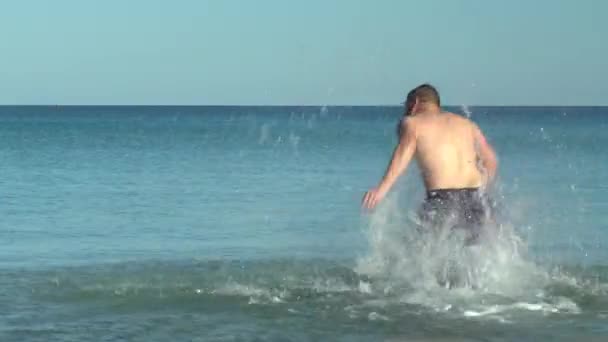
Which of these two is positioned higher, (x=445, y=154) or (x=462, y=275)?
(x=445, y=154)

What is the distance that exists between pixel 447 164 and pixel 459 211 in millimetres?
376

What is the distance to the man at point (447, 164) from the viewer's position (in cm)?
891

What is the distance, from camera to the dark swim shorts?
8883 mm

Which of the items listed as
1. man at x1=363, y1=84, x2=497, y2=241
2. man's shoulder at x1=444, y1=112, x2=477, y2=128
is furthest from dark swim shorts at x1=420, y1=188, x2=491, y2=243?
man's shoulder at x1=444, y1=112, x2=477, y2=128

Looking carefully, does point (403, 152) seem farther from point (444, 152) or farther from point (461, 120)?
point (461, 120)

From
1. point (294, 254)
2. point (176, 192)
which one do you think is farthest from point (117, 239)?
point (176, 192)

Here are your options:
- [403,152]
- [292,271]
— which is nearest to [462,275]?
[403,152]

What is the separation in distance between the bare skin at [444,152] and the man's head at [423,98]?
0.10 metres

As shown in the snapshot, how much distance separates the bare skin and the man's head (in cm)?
10

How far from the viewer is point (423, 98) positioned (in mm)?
9219

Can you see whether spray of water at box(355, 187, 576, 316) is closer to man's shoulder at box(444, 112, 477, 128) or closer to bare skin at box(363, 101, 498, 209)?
bare skin at box(363, 101, 498, 209)

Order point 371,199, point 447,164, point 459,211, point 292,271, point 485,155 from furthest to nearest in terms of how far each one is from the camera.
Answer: point 292,271
point 485,155
point 447,164
point 459,211
point 371,199

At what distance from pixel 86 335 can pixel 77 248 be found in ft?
15.8

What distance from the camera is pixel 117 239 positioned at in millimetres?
13695
